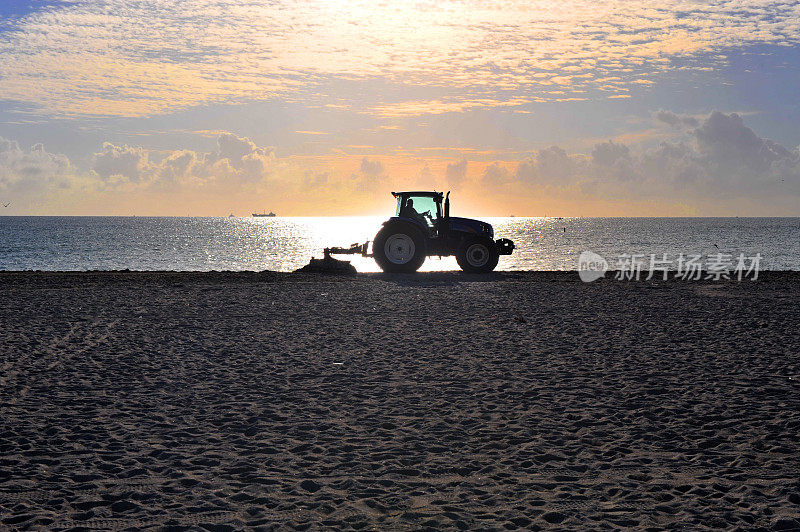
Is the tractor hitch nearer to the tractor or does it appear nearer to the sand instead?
the tractor

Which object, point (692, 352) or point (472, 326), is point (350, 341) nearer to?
point (472, 326)

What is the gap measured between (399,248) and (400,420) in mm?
18708

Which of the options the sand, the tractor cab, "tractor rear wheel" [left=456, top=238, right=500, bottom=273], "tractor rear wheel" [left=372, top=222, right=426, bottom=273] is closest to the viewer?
the sand

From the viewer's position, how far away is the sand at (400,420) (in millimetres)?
4859

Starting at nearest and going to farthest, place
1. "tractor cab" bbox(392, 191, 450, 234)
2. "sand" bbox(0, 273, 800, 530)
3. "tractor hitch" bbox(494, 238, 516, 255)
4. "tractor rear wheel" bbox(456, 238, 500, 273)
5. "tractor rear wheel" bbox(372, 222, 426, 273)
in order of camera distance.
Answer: "sand" bbox(0, 273, 800, 530) < "tractor cab" bbox(392, 191, 450, 234) < "tractor rear wheel" bbox(372, 222, 426, 273) < "tractor rear wheel" bbox(456, 238, 500, 273) < "tractor hitch" bbox(494, 238, 516, 255)

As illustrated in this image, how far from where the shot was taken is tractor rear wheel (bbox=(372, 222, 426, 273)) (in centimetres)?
2533

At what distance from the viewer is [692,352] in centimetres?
1076

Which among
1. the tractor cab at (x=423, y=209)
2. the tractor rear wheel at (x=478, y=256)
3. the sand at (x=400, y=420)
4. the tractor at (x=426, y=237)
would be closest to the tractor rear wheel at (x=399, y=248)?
the tractor at (x=426, y=237)

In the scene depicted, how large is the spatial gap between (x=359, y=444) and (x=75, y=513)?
2.40 m

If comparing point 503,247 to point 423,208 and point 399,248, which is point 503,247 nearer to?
point 423,208

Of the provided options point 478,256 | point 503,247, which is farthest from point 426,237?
point 503,247

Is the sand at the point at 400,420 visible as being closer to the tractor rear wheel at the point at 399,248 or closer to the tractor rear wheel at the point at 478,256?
the tractor rear wheel at the point at 399,248

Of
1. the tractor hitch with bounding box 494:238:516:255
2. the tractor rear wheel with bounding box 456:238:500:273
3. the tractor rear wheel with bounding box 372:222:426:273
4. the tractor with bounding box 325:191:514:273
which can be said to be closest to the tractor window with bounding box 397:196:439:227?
the tractor with bounding box 325:191:514:273

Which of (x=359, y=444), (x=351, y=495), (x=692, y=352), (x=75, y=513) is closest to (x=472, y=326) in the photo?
(x=692, y=352)
